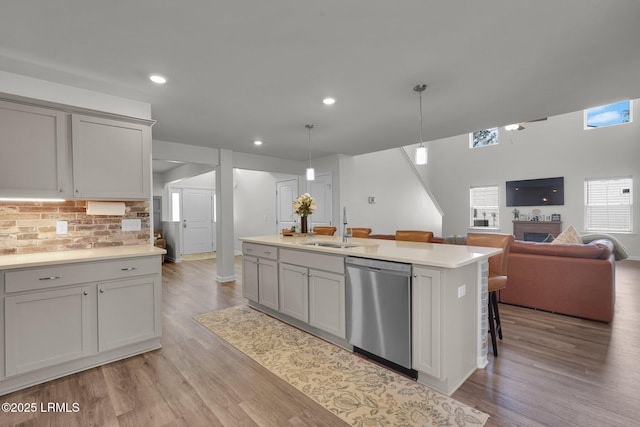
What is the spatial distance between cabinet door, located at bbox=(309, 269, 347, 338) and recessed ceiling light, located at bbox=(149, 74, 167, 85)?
2286 mm

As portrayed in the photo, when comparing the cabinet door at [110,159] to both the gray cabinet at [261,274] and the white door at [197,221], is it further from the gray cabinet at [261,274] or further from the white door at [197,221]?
the white door at [197,221]

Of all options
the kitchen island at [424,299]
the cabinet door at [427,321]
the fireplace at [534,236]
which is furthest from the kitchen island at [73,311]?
the fireplace at [534,236]

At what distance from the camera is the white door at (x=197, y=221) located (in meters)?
8.97

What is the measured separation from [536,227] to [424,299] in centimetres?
829

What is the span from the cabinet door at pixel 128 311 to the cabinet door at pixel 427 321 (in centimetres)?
234

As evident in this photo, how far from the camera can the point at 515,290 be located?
12.8 ft

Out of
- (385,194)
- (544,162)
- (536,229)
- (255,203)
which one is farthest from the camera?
(255,203)

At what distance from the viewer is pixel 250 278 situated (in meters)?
3.94

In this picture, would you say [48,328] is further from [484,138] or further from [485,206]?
[484,138]

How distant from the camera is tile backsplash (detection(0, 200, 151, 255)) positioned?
8.47ft

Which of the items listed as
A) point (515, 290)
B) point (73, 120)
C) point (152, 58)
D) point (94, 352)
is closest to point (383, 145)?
point (515, 290)

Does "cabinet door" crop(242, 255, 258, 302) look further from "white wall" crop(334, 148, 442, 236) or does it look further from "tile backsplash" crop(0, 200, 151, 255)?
"white wall" crop(334, 148, 442, 236)

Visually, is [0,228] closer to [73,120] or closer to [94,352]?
[73,120]

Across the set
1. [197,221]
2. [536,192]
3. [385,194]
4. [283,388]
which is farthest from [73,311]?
[536,192]
